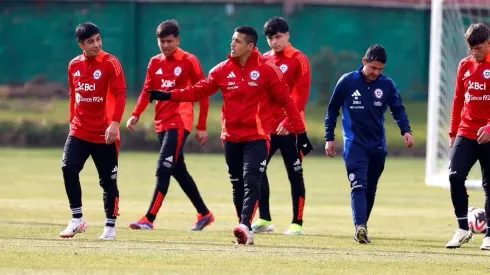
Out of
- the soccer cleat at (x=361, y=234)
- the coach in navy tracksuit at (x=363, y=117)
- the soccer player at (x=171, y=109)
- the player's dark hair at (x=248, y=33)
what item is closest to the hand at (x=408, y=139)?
the coach in navy tracksuit at (x=363, y=117)

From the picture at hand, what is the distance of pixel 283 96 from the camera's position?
12625 millimetres

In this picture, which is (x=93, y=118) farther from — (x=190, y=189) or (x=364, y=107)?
(x=364, y=107)

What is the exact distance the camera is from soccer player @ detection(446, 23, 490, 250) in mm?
12375

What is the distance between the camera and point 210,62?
31.7 metres

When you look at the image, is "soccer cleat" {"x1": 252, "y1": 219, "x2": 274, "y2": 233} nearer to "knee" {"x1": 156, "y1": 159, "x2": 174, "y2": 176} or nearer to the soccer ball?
"knee" {"x1": 156, "y1": 159, "x2": 174, "y2": 176}

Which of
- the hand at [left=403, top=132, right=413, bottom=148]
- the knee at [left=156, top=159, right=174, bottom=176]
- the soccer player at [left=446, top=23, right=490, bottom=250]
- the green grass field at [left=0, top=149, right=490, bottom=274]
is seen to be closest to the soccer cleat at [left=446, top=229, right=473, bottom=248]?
the soccer player at [left=446, top=23, right=490, bottom=250]

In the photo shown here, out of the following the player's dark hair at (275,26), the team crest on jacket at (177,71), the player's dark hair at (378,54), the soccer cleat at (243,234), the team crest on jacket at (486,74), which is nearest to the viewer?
the soccer cleat at (243,234)

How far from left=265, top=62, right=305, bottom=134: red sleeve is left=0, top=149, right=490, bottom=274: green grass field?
114cm

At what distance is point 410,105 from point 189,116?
17561mm

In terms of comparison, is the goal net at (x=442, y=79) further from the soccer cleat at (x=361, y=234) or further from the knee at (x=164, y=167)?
the soccer cleat at (x=361, y=234)

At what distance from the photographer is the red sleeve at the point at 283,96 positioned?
12.6 meters

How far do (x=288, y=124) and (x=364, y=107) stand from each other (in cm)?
122

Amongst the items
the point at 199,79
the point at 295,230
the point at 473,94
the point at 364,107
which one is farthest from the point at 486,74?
the point at 199,79

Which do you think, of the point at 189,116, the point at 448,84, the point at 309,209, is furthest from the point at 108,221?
the point at 448,84
